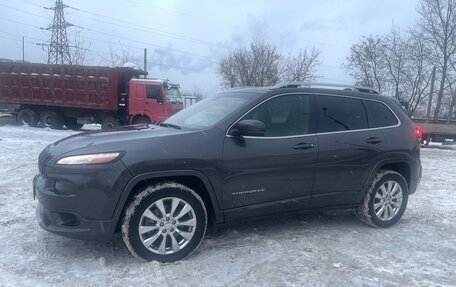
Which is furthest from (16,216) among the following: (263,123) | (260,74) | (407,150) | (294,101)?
(260,74)

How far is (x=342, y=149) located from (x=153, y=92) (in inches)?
524

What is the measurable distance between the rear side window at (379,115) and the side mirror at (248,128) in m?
1.73

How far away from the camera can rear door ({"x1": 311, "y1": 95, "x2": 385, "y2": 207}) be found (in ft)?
15.0

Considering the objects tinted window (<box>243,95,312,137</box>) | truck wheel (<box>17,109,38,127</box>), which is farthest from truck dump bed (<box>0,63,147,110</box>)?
tinted window (<box>243,95,312,137</box>)

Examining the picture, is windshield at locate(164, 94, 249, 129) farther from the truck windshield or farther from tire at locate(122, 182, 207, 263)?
the truck windshield

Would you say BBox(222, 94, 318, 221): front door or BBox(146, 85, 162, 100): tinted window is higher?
BBox(146, 85, 162, 100): tinted window

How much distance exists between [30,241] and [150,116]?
42.7ft

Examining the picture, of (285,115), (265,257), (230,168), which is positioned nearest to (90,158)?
(230,168)

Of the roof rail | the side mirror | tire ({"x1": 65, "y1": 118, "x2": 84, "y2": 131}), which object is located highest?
the roof rail

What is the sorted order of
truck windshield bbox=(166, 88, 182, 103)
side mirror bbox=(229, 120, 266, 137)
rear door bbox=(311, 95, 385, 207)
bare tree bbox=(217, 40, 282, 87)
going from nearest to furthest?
1. side mirror bbox=(229, 120, 266, 137)
2. rear door bbox=(311, 95, 385, 207)
3. truck windshield bbox=(166, 88, 182, 103)
4. bare tree bbox=(217, 40, 282, 87)

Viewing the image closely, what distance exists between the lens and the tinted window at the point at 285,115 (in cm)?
436

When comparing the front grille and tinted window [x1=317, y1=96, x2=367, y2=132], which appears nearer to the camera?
the front grille

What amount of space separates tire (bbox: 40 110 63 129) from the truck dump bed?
1.68ft

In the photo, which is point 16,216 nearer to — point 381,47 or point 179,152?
point 179,152
